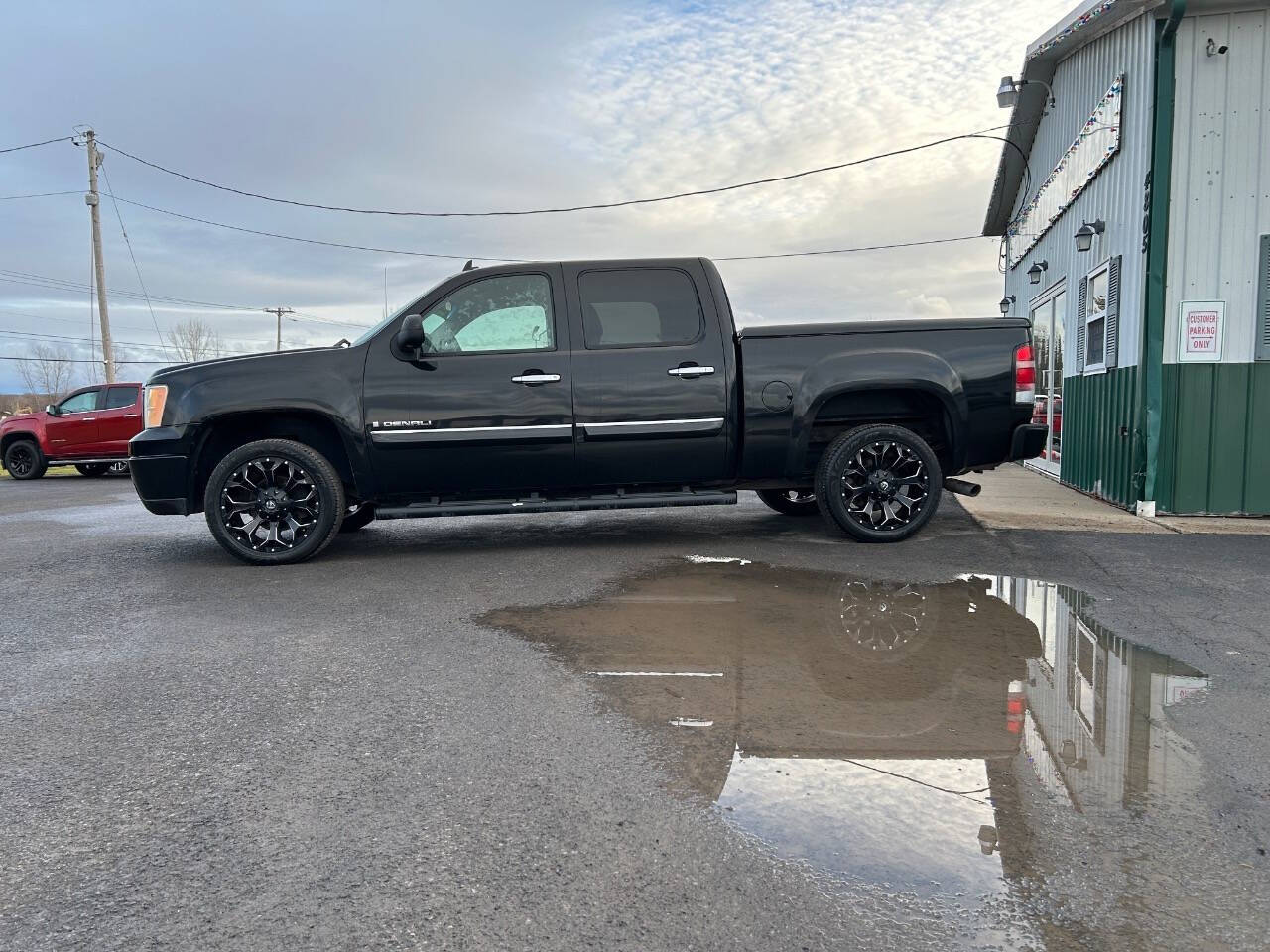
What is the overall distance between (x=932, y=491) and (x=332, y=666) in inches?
180

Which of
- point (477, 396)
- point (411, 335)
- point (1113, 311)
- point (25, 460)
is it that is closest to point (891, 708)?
point (477, 396)

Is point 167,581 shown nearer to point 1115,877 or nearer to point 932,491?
point 932,491

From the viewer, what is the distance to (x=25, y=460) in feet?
58.5

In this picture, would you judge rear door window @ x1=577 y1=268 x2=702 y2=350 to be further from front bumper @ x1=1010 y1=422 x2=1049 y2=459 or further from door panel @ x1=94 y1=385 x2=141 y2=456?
door panel @ x1=94 y1=385 x2=141 y2=456

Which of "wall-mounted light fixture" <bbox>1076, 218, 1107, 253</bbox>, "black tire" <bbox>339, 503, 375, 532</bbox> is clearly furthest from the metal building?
"black tire" <bbox>339, 503, 375, 532</bbox>

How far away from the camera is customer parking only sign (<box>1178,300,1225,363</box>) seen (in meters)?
8.66

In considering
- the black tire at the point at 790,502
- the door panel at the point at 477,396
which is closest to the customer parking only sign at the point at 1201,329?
the black tire at the point at 790,502

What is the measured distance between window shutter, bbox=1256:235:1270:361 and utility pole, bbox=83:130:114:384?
96.4 ft

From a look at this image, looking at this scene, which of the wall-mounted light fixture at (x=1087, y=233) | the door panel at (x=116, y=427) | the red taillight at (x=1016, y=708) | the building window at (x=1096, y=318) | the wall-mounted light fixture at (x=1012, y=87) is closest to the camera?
the red taillight at (x=1016, y=708)

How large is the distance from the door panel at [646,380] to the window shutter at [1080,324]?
6.70m

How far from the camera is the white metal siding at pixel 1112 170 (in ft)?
29.9

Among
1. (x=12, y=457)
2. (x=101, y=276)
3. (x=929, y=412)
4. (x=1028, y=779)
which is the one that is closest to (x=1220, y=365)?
(x=929, y=412)

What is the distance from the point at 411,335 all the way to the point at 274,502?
1532mm

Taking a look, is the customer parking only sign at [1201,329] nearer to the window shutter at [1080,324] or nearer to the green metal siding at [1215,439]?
the green metal siding at [1215,439]
